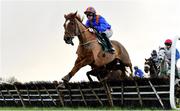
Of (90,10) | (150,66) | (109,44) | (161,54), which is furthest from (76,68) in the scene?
(150,66)

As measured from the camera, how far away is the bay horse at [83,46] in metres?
15.5

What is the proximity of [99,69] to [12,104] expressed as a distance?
11.7 ft

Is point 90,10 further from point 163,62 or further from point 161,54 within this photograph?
point 163,62

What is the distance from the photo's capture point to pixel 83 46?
53.0 ft

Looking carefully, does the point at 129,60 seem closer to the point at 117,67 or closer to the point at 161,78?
the point at 117,67

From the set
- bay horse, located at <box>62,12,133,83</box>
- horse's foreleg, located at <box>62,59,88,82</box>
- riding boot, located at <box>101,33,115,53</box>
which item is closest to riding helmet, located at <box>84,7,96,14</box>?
bay horse, located at <box>62,12,133,83</box>

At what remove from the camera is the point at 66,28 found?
15500mm

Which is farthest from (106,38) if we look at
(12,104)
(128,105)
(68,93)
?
(12,104)

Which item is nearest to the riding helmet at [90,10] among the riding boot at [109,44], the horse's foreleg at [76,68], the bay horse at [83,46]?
the bay horse at [83,46]

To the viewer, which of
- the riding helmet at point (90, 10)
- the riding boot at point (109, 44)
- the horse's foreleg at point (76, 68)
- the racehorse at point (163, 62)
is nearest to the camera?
the racehorse at point (163, 62)

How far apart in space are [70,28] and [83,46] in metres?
0.78

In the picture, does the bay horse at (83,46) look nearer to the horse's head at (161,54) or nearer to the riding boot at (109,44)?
the riding boot at (109,44)

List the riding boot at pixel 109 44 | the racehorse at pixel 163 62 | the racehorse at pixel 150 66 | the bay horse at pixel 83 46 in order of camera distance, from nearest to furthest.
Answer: the racehorse at pixel 163 62, the bay horse at pixel 83 46, the riding boot at pixel 109 44, the racehorse at pixel 150 66

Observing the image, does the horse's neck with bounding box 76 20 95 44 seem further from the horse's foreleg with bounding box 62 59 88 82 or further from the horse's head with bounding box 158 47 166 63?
the horse's head with bounding box 158 47 166 63
